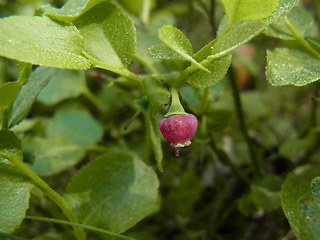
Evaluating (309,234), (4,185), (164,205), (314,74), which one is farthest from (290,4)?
(164,205)

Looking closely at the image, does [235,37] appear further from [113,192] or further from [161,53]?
[113,192]

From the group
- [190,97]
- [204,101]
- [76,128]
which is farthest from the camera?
[76,128]

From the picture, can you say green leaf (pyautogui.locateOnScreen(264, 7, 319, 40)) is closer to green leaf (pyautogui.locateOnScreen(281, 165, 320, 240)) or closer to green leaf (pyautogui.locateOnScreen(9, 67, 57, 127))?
green leaf (pyautogui.locateOnScreen(281, 165, 320, 240))

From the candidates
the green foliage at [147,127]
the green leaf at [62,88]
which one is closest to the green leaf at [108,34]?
the green foliage at [147,127]

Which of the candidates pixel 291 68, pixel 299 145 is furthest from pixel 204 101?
pixel 299 145

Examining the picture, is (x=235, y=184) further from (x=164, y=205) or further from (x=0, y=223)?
(x=0, y=223)

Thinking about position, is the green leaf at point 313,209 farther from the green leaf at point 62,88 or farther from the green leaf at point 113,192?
the green leaf at point 62,88

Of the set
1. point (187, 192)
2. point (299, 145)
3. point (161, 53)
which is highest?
point (161, 53)
